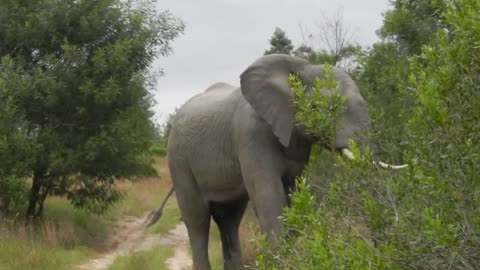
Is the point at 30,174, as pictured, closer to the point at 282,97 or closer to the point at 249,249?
the point at 249,249

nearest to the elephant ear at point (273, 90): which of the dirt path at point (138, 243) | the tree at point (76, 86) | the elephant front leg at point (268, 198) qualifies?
the elephant front leg at point (268, 198)

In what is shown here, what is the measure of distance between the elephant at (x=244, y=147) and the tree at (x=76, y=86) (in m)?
5.50

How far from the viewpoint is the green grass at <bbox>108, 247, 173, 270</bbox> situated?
967cm

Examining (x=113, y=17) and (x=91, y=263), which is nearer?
(x=91, y=263)

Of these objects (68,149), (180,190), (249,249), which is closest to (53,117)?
(68,149)

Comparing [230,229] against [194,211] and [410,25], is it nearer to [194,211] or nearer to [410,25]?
[194,211]

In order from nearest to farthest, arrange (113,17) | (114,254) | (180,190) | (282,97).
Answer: (282,97) → (180,190) → (114,254) → (113,17)

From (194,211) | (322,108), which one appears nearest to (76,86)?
(194,211)

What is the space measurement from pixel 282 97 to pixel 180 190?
1.84 m

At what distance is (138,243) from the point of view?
13469 mm

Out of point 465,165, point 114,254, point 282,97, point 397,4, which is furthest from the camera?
point 114,254

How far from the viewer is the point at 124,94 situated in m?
13.0

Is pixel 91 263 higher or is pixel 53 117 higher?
pixel 53 117

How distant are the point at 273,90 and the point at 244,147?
21.7 inches
